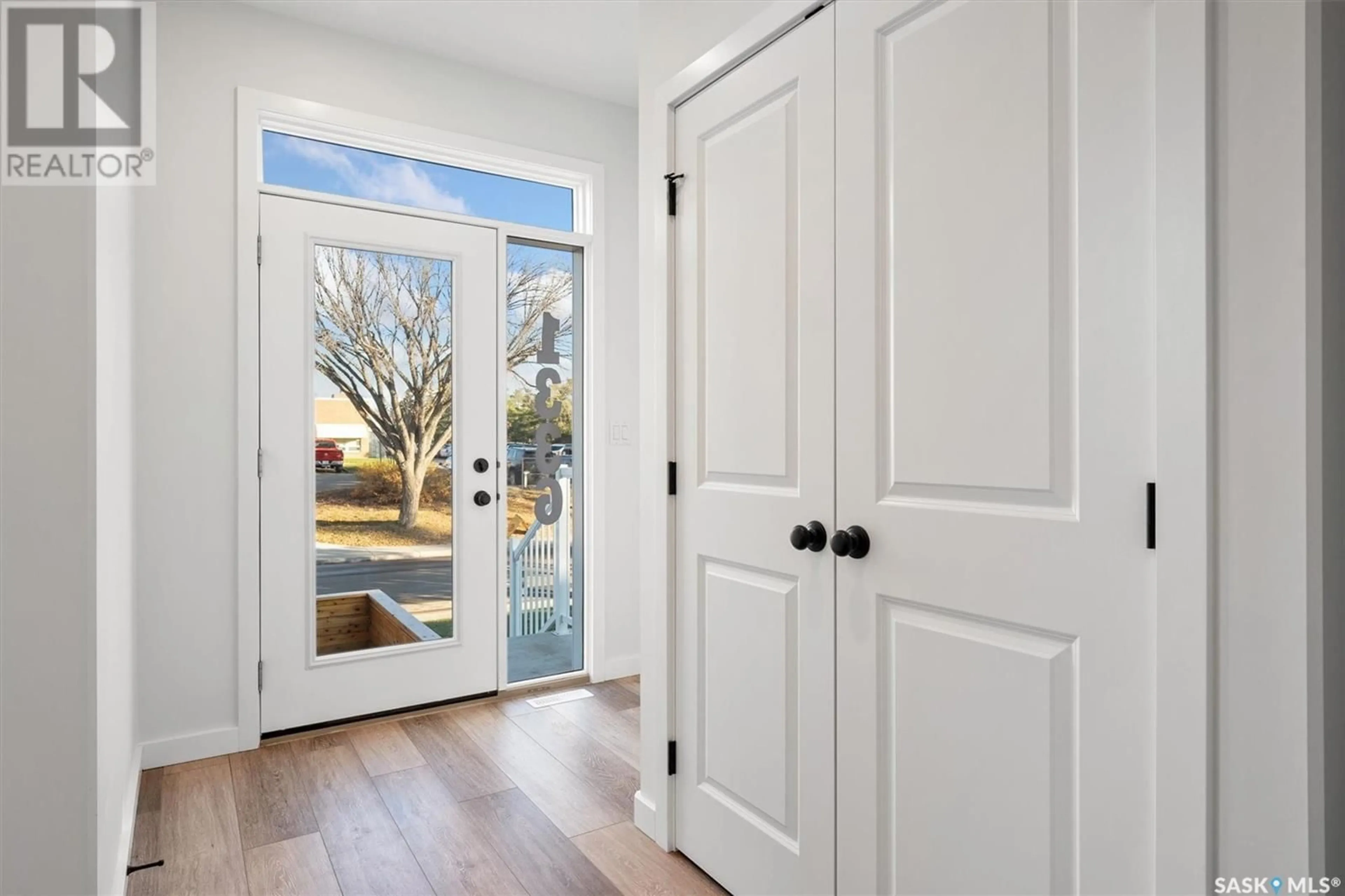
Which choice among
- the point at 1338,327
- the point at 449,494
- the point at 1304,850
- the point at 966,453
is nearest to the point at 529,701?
the point at 449,494

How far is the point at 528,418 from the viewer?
3.47 meters

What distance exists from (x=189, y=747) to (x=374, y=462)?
3.90ft

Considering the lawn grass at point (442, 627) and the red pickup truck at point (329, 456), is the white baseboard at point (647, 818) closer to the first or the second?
the lawn grass at point (442, 627)

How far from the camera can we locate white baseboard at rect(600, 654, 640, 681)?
11.7ft

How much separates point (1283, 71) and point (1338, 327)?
32 cm

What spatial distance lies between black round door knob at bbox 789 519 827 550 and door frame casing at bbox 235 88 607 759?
203 cm

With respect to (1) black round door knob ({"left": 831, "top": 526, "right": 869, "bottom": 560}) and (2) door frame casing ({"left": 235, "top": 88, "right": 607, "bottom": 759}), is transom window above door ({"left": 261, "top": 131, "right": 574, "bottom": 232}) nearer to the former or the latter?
(2) door frame casing ({"left": 235, "top": 88, "right": 607, "bottom": 759})

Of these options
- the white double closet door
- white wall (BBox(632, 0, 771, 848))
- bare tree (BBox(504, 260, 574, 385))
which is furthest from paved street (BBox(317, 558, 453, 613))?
the white double closet door

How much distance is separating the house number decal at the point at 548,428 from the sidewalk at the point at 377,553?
49 centimetres

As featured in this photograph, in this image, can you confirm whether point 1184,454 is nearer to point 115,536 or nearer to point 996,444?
point 996,444

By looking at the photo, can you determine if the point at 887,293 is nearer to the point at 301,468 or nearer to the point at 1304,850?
the point at 1304,850

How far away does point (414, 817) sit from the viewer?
2.25 meters

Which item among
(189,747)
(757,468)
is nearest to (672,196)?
(757,468)

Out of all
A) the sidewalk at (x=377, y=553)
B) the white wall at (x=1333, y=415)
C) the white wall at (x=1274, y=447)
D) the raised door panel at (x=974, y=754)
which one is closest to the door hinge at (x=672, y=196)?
the raised door panel at (x=974, y=754)
